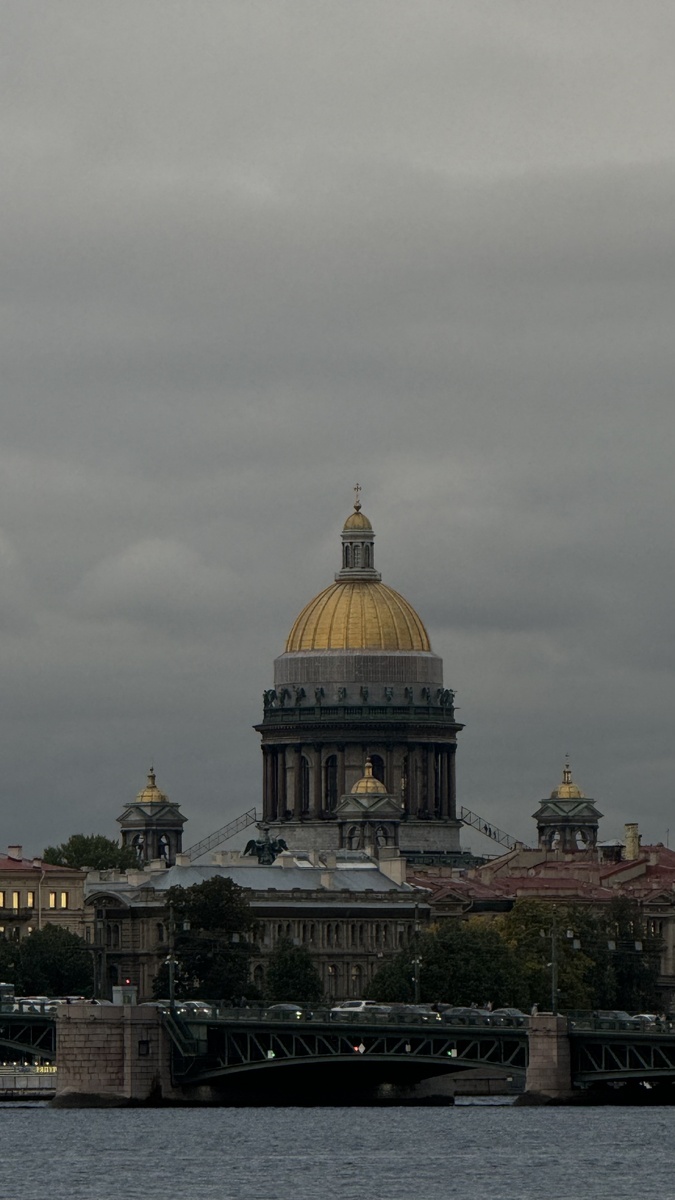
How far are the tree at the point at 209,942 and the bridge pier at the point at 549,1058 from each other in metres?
→ 40.1

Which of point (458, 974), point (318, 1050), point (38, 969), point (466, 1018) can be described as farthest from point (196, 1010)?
point (38, 969)

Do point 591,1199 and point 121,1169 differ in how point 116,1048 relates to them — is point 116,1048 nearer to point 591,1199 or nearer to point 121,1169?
point 121,1169

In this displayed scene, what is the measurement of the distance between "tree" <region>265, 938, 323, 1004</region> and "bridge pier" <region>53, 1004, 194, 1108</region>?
45.1 meters

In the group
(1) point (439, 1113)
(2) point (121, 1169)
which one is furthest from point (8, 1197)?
(1) point (439, 1113)

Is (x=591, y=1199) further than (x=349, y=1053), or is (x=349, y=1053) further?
(x=349, y=1053)

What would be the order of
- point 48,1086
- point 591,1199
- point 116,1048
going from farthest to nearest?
1. point 48,1086
2. point 116,1048
3. point 591,1199

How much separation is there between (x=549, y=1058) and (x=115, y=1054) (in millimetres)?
13182

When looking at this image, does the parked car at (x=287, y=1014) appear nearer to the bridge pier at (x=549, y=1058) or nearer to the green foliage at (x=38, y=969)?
the bridge pier at (x=549, y=1058)

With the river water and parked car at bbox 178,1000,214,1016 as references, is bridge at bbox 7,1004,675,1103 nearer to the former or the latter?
parked car at bbox 178,1000,214,1016

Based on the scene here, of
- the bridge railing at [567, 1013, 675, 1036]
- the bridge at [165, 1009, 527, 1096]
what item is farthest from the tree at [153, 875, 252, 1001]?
the bridge railing at [567, 1013, 675, 1036]

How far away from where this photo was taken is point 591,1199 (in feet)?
378

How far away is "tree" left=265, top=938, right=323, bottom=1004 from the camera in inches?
7554

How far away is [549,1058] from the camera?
143125mm

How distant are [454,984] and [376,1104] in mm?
27973
